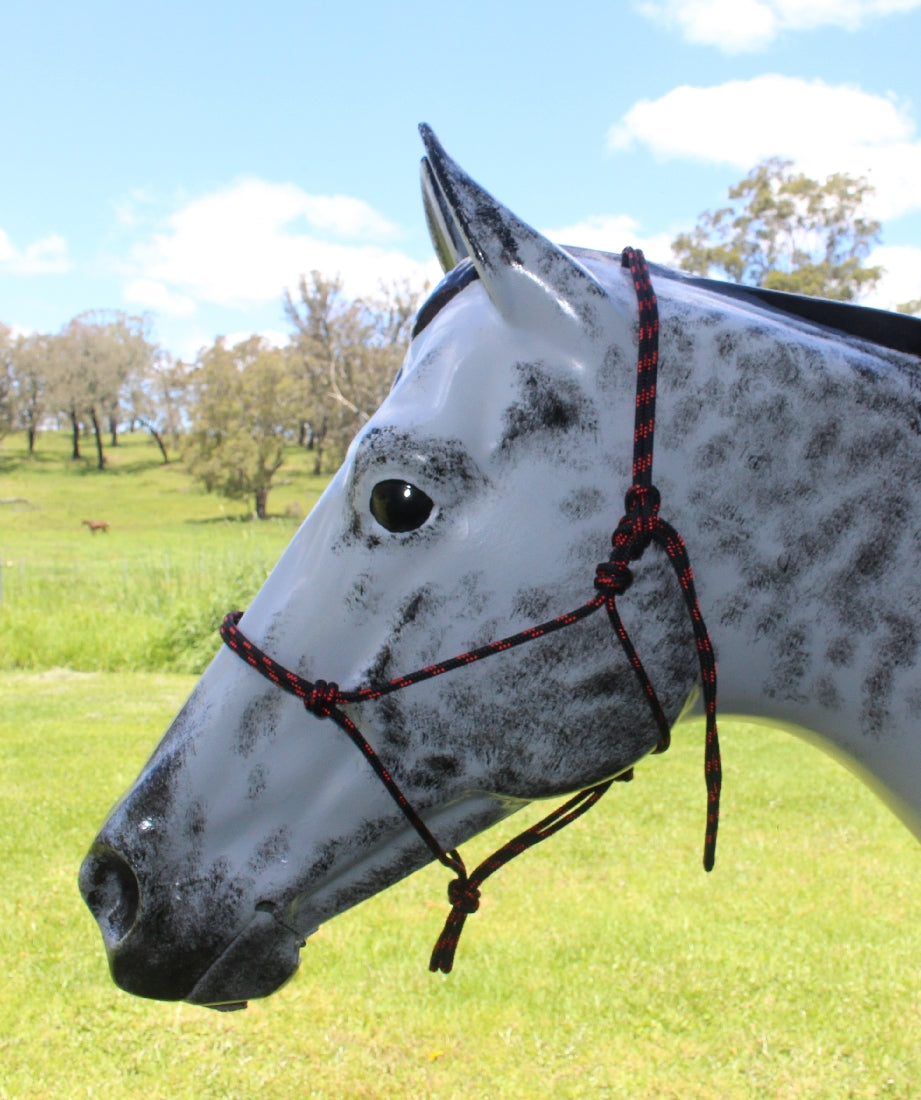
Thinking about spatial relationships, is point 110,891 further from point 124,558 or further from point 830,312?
point 124,558

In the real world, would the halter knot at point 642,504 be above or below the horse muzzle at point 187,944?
above

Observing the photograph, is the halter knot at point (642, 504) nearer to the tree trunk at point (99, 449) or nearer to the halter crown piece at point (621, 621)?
the halter crown piece at point (621, 621)

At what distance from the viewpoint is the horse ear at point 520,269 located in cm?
128

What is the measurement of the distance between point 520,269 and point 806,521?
52 cm

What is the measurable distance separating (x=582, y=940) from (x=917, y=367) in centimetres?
377

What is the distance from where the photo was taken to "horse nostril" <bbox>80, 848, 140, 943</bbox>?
141 centimetres

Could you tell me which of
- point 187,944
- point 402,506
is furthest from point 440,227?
point 187,944

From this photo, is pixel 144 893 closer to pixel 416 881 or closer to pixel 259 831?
pixel 259 831

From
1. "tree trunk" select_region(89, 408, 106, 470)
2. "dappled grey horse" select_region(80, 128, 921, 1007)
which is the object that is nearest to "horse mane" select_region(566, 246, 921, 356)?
"dappled grey horse" select_region(80, 128, 921, 1007)

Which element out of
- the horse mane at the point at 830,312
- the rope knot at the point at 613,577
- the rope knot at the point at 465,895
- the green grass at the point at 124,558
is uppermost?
the horse mane at the point at 830,312

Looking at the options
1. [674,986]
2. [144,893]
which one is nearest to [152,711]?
[674,986]

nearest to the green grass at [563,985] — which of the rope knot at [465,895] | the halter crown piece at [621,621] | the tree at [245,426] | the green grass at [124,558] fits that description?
the rope knot at [465,895]

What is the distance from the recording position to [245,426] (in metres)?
46.5

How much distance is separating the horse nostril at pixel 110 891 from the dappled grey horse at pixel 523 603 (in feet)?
0.06
